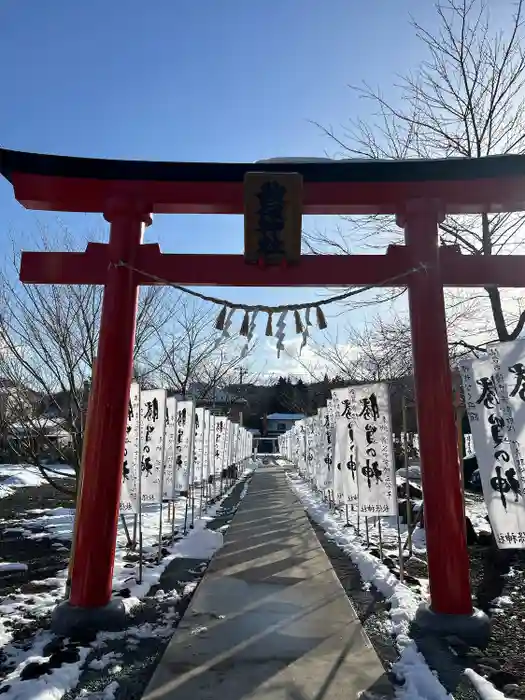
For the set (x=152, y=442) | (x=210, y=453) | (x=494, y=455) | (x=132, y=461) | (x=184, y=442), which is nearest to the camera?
(x=494, y=455)

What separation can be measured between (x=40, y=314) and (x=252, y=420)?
62.3 meters

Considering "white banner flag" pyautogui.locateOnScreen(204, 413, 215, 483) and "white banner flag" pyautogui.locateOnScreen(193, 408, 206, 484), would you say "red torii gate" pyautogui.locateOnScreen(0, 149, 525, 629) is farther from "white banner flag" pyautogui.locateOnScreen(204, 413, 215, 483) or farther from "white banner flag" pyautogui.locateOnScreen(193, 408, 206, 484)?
"white banner flag" pyautogui.locateOnScreen(204, 413, 215, 483)

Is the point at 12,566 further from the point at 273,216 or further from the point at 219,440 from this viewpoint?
the point at 219,440

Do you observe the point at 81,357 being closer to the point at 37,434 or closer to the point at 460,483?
the point at 37,434

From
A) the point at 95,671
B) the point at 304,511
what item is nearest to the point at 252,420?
the point at 304,511


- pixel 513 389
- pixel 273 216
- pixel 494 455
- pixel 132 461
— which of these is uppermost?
pixel 273 216

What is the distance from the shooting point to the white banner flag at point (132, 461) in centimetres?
680

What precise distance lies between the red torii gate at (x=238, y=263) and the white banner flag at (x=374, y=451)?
308 centimetres

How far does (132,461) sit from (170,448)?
2140 mm

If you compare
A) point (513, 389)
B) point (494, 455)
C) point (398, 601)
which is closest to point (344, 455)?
point (398, 601)

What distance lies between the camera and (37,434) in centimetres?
816

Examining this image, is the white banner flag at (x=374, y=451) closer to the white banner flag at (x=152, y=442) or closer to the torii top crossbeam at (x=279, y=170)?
the white banner flag at (x=152, y=442)

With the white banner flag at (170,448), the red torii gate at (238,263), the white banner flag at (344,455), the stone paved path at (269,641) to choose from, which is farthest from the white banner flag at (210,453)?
the red torii gate at (238,263)

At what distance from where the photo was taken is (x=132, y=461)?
7043 millimetres
